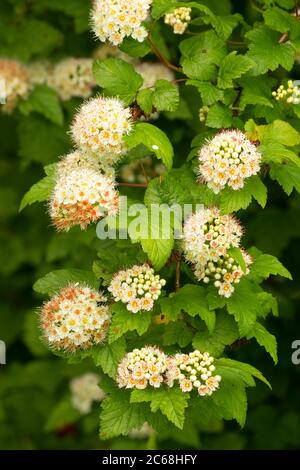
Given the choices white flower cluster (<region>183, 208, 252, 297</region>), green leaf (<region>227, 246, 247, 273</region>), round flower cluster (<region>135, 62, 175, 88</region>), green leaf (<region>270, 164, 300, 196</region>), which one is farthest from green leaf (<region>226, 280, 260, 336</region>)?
round flower cluster (<region>135, 62, 175, 88</region>)

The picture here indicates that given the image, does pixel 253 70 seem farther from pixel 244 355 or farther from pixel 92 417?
pixel 92 417

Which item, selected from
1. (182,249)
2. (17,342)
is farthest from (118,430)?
(17,342)

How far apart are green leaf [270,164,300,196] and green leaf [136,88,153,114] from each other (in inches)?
23.7

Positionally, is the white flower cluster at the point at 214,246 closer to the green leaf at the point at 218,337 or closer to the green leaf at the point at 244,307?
the green leaf at the point at 244,307

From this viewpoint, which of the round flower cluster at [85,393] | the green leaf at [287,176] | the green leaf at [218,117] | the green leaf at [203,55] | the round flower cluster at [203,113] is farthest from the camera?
the round flower cluster at [85,393]

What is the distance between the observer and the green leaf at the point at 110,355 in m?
3.44

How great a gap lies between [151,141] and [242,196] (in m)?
0.45

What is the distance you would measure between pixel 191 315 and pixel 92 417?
2430 millimetres

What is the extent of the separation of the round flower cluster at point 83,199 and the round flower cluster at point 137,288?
0.27 metres

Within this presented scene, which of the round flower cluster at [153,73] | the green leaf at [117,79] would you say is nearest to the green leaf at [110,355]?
the green leaf at [117,79]

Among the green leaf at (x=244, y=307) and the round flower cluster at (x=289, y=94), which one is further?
the round flower cluster at (x=289, y=94)

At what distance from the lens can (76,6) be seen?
5051 millimetres

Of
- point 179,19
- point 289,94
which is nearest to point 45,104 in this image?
point 179,19

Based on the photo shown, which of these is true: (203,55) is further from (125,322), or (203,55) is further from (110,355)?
(110,355)
